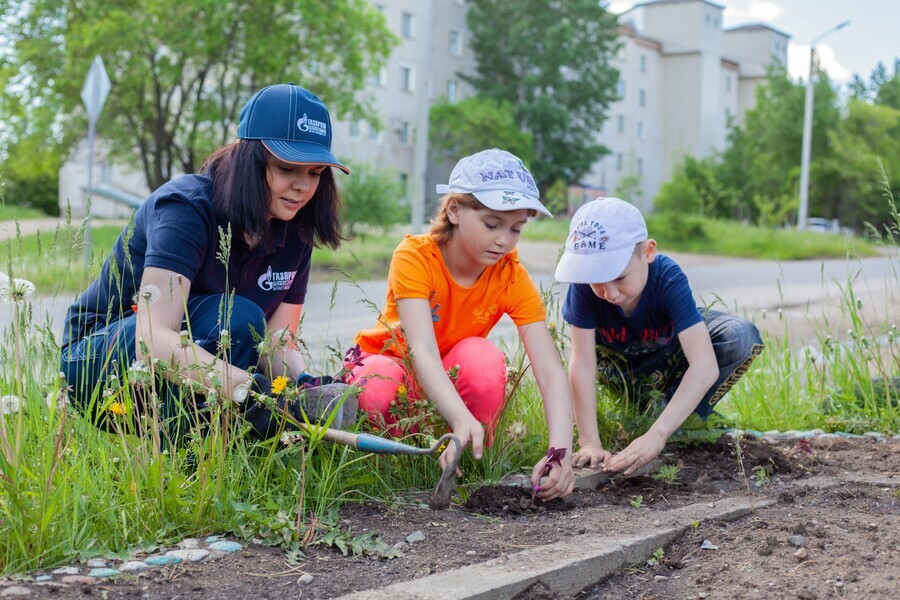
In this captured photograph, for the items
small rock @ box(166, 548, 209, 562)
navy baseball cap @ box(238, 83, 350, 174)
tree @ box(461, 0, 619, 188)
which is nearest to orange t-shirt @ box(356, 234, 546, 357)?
navy baseball cap @ box(238, 83, 350, 174)

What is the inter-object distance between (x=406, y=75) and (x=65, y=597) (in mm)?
41167

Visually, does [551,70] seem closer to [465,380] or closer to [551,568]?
[465,380]

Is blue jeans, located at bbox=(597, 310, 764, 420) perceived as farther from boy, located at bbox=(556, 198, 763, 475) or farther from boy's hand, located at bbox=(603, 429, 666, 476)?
boy's hand, located at bbox=(603, 429, 666, 476)

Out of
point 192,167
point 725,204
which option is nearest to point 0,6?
point 192,167

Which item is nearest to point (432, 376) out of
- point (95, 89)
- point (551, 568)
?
point (551, 568)

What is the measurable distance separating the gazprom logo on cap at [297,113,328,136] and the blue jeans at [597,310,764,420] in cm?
148

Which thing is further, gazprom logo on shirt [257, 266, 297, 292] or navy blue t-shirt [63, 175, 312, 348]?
gazprom logo on shirt [257, 266, 297, 292]

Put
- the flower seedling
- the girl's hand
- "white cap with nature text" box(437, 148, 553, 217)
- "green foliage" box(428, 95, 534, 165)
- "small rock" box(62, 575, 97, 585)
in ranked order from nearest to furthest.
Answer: "small rock" box(62, 575, 97, 585), the girl's hand, the flower seedling, "white cap with nature text" box(437, 148, 553, 217), "green foliage" box(428, 95, 534, 165)

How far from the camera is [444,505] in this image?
2633mm

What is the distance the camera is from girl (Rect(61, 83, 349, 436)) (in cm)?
262

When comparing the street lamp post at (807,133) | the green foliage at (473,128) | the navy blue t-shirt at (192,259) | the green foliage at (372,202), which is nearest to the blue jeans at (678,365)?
the navy blue t-shirt at (192,259)

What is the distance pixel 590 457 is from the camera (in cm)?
319

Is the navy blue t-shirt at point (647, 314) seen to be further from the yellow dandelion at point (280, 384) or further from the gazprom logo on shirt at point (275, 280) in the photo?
the yellow dandelion at point (280, 384)

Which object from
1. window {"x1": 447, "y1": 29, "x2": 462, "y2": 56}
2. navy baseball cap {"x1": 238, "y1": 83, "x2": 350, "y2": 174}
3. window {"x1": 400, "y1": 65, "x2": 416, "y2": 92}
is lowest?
navy baseball cap {"x1": 238, "y1": 83, "x2": 350, "y2": 174}
